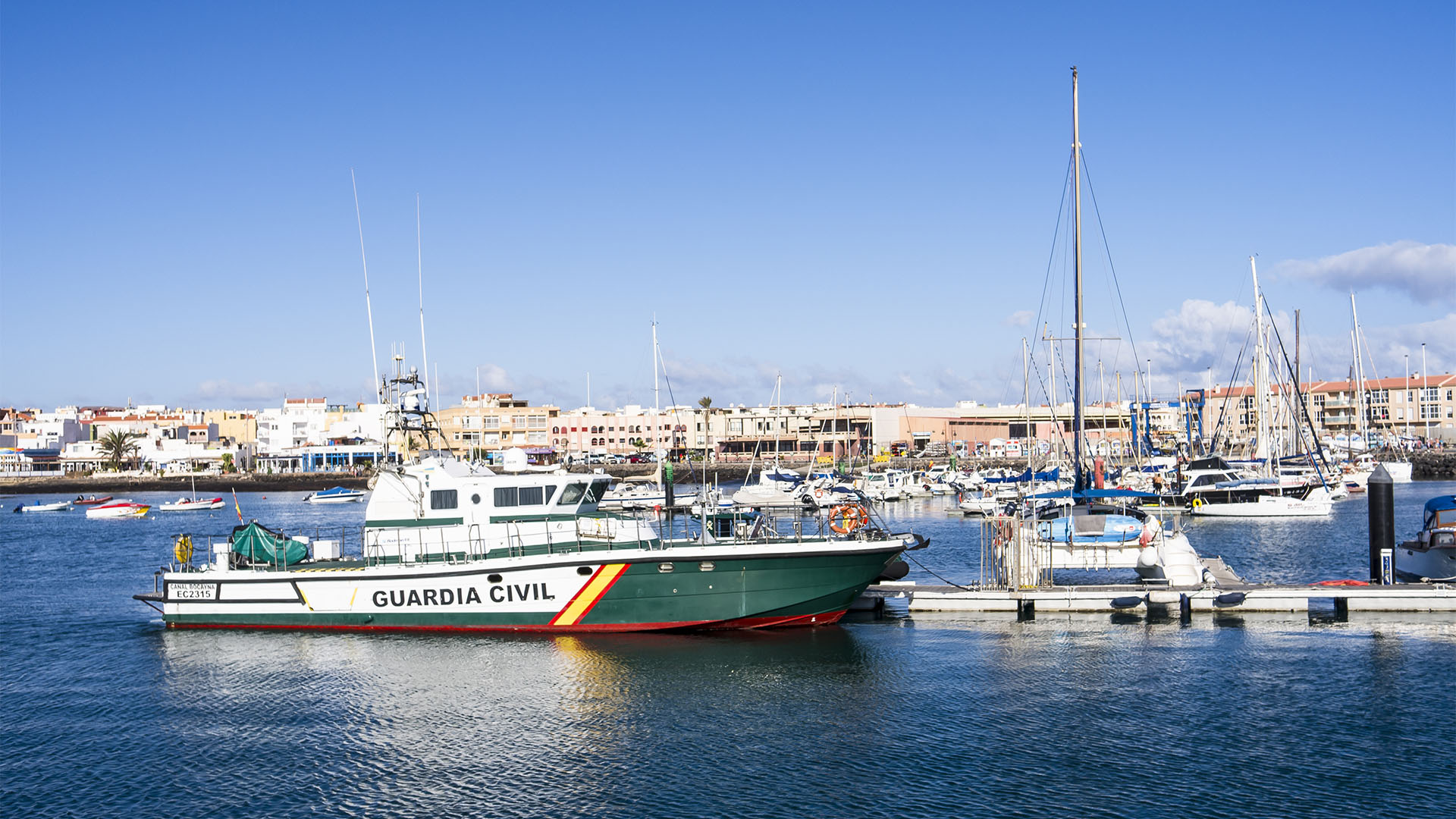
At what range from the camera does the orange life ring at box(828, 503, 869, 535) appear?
30562 millimetres

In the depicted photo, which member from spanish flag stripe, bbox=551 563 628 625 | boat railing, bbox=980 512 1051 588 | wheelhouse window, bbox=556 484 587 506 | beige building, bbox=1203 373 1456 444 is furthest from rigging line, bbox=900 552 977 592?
beige building, bbox=1203 373 1456 444

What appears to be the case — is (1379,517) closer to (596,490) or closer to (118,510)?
(596,490)

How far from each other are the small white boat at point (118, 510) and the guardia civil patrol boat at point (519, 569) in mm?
74432

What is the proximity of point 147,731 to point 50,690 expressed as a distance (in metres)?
5.16

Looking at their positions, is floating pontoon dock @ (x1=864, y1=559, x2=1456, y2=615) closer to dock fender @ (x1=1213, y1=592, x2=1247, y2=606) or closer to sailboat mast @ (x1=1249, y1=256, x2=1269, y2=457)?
dock fender @ (x1=1213, y1=592, x2=1247, y2=606)

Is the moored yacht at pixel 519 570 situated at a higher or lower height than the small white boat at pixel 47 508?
higher

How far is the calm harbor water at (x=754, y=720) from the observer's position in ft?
57.9

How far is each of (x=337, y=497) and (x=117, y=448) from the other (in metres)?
69.0

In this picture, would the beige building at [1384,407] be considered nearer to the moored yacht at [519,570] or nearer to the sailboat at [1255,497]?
the sailboat at [1255,497]

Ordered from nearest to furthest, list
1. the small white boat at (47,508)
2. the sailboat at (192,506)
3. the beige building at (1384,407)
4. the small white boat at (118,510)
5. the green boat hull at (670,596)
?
the green boat hull at (670,596) → the small white boat at (118,510) → the sailboat at (192,506) → the small white boat at (47,508) → the beige building at (1384,407)

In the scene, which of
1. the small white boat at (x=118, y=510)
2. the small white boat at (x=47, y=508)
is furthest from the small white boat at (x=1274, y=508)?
the small white boat at (x=47, y=508)

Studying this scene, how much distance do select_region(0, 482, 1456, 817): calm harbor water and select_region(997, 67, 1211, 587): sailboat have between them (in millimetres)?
2995

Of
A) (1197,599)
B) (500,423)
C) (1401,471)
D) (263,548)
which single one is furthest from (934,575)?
(500,423)

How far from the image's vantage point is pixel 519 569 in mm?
28656
